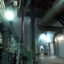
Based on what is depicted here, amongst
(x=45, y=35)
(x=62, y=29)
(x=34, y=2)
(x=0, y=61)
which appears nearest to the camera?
(x=34, y=2)

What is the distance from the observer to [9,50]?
22.2 ft

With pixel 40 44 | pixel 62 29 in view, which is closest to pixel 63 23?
pixel 62 29

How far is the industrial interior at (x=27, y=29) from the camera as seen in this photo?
209 inches

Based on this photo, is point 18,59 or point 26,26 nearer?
point 18,59

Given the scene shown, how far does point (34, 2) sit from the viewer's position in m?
5.94

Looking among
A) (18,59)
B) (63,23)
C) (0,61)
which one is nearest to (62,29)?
(63,23)

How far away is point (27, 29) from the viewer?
8.67 metres

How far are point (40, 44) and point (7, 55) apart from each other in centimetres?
441

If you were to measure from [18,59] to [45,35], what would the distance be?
4891 mm

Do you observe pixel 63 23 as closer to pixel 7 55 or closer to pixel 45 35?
pixel 45 35

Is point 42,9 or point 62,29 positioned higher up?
point 42,9

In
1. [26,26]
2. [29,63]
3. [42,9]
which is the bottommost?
[29,63]

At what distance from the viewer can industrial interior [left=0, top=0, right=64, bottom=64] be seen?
17.4ft

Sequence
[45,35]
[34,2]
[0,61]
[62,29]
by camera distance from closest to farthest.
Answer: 1. [34,2]
2. [0,61]
3. [62,29]
4. [45,35]
